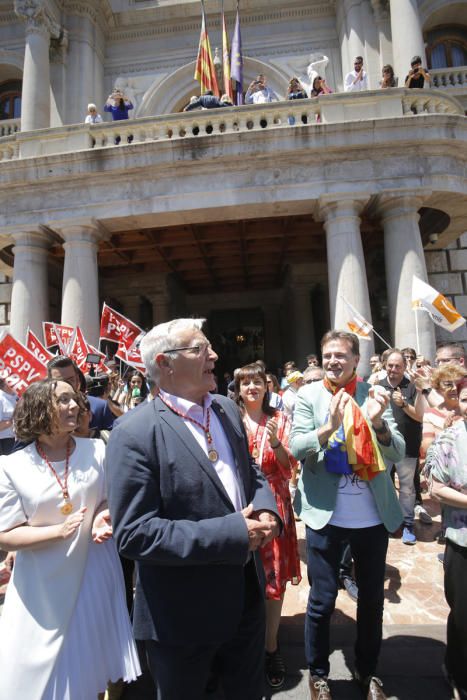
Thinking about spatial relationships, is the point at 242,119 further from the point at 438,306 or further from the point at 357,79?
the point at 438,306

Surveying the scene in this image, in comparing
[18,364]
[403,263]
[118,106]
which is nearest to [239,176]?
[403,263]

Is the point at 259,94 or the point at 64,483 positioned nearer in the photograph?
the point at 64,483

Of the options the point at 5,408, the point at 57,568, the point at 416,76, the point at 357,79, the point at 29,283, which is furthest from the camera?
the point at 357,79

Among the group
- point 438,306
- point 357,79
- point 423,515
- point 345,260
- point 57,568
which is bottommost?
point 423,515

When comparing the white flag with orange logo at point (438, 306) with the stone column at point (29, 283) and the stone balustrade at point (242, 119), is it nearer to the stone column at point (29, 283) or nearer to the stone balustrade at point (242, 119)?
the stone balustrade at point (242, 119)

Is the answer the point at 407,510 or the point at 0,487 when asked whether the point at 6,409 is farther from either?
the point at 407,510

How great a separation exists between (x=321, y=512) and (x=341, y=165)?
9.18 meters

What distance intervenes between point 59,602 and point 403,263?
959 cm

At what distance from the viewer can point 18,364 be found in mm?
5324

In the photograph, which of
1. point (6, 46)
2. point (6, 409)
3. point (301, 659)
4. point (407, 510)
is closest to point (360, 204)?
point (407, 510)

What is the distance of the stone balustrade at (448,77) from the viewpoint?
1487 cm

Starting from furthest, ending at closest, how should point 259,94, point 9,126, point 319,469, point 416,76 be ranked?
point 9,126 < point 259,94 < point 416,76 < point 319,469

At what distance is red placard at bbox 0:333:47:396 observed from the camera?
528cm

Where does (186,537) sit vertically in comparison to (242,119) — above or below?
below
